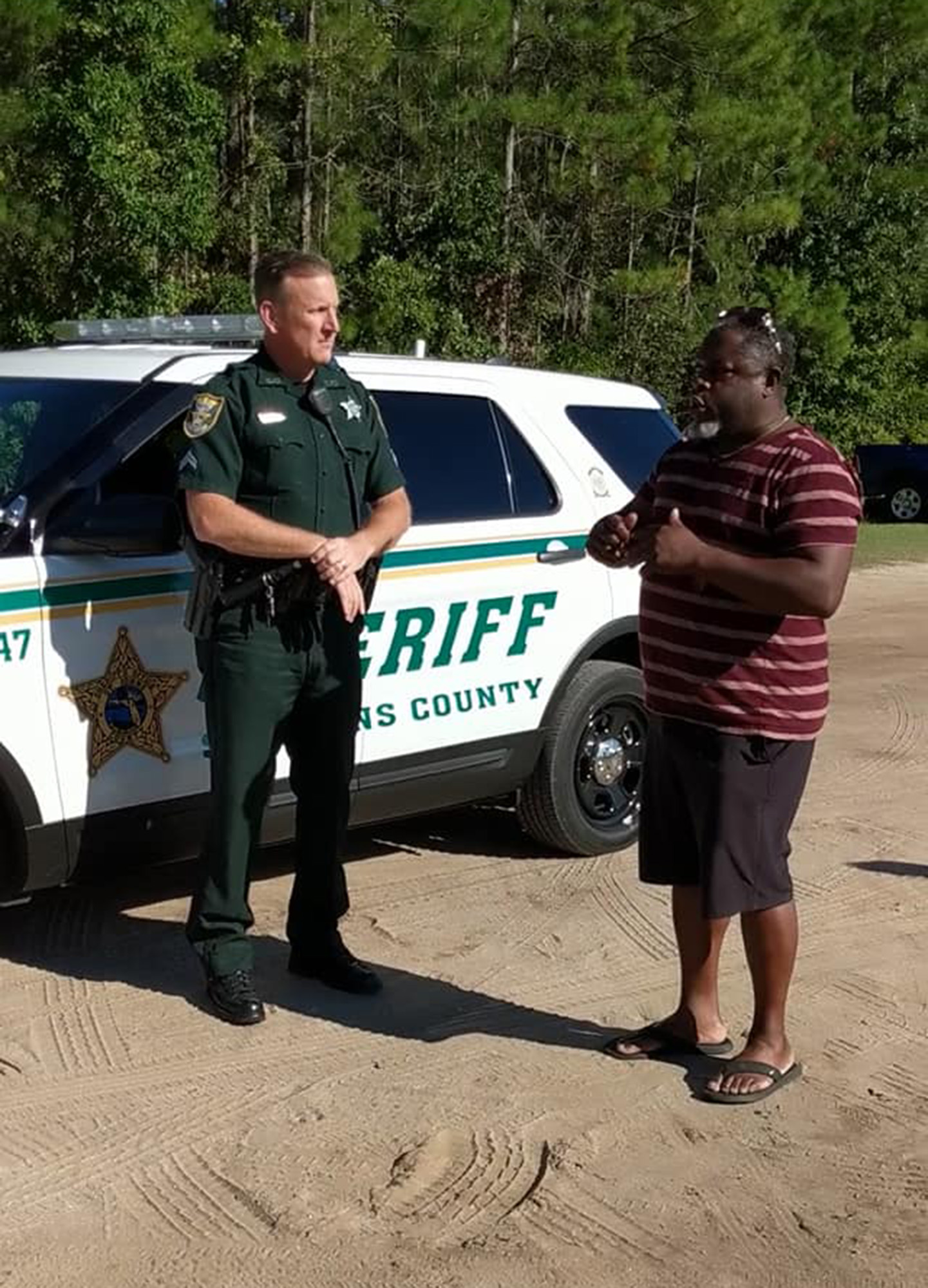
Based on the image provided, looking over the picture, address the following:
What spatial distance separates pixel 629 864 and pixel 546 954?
43.0 inches

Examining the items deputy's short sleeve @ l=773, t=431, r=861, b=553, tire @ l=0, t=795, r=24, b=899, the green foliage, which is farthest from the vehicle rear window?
the green foliage

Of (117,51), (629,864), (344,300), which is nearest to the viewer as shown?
(629,864)

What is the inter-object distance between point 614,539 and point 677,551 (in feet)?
0.78

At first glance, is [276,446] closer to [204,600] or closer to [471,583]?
[204,600]

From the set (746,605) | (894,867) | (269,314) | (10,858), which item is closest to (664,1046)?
(746,605)

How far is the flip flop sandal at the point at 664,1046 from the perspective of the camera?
4422 mm

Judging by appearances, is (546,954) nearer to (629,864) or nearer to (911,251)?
(629,864)

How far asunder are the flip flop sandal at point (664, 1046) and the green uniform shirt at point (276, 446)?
1.55 metres

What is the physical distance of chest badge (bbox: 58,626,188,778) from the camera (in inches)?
180

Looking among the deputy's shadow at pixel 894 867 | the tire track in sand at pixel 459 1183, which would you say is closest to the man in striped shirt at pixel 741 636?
the tire track in sand at pixel 459 1183

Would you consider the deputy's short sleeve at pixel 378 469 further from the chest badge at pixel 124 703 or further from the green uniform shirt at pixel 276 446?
the chest badge at pixel 124 703

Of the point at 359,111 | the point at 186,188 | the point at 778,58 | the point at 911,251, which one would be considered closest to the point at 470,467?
the point at 186,188

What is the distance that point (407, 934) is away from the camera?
5410mm

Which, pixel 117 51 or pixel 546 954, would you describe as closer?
pixel 546 954
